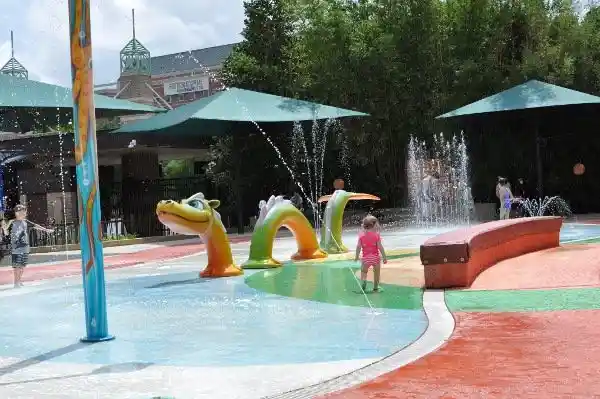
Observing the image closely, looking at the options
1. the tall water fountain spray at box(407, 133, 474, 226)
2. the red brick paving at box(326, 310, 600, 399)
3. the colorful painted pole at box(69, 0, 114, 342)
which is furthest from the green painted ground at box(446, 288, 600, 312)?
the tall water fountain spray at box(407, 133, 474, 226)

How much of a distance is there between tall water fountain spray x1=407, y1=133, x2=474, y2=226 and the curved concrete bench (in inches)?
446

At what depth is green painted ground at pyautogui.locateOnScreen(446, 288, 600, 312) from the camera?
8.00 metres

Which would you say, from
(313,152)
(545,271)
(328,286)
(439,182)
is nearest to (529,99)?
(439,182)

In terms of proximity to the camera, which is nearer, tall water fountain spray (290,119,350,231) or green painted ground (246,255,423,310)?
green painted ground (246,255,423,310)

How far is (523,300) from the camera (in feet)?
28.0

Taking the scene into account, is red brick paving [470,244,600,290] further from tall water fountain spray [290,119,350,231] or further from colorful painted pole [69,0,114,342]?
tall water fountain spray [290,119,350,231]

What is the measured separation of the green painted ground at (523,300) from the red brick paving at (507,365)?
2.22 feet

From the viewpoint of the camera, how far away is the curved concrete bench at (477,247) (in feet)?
31.7

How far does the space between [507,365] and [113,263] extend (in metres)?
13.0

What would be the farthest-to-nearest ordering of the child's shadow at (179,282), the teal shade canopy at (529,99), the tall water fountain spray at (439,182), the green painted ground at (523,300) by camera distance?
the tall water fountain spray at (439,182)
the teal shade canopy at (529,99)
the child's shadow at (179,282)
the green painted ground at (523,300)

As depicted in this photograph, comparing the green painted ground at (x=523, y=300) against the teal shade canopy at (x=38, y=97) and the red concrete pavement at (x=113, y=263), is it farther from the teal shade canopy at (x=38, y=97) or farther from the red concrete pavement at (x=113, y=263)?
the teal shade canopy at (x=38, y=97)

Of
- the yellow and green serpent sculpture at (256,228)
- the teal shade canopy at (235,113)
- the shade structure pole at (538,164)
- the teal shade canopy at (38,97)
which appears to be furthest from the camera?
the shade structure pole at (538,164)

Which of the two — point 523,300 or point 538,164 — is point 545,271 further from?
point 538,164

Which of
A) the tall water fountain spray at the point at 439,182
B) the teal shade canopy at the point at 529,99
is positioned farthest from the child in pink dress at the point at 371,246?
the tall water fountain spray at the point at 439,182
